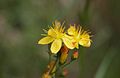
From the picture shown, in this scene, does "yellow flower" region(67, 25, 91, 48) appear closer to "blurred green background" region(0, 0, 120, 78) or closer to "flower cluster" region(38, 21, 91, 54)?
"flower cluster" region(38, 21, 91, 54)

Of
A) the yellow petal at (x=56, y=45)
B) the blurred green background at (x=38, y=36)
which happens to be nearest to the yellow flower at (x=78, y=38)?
the yellow petal at (x=56, y=45)

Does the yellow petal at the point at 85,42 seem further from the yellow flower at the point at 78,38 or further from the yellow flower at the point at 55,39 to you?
the yellow flower at the point at 55,39

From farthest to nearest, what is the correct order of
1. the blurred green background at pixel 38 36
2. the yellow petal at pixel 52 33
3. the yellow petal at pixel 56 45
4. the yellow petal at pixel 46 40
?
the blurred green background at pixel 38 36
the yellow petal at pixel 52 33
the yellow petal at pixel 46 40
the yellow petal at pixel 56 45

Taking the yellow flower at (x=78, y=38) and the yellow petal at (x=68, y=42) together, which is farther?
the yellow flower at (x=78, y=38)

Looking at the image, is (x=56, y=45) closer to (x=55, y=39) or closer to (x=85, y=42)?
(x=55, y=39)

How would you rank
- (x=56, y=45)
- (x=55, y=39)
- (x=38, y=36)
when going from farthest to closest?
(x=38, y=36) → (x=55, y=39) → (x=56, y=45)

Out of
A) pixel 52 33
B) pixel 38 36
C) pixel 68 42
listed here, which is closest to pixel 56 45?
pixel 68 42
